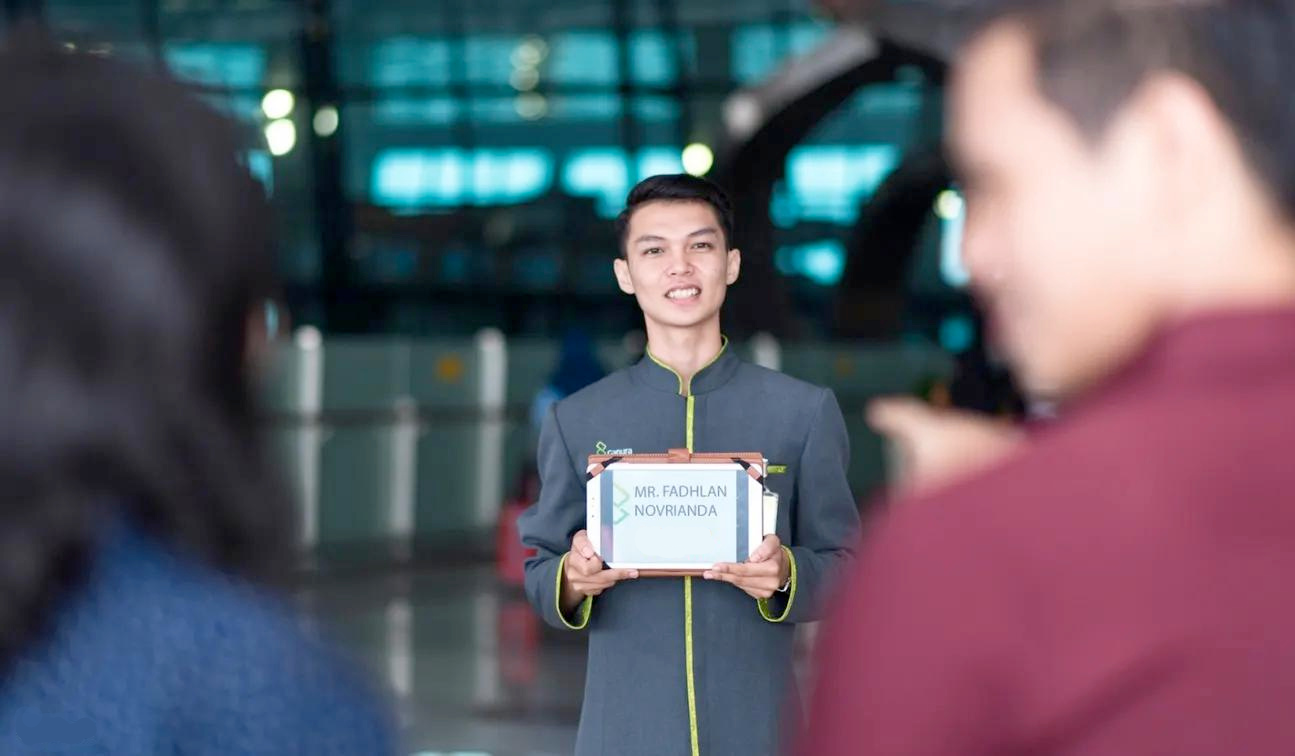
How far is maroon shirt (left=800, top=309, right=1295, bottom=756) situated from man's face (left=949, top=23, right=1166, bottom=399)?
4.7 inches

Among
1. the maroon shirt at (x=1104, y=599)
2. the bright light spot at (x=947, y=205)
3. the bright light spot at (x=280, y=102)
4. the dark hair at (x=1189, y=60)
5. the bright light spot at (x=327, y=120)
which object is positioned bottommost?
the bright light spot at (x=947, y=205)

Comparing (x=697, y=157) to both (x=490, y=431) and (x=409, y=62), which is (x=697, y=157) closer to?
(x=409, y=62)

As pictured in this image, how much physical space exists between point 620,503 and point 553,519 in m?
0.25

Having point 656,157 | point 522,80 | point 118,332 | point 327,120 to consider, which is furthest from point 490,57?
point 118,332

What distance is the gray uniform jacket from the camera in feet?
12.1

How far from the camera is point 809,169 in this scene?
29.3 metres

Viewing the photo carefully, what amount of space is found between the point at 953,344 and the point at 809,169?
16.8 ft

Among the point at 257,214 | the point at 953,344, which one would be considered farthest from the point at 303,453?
the point at 953,344

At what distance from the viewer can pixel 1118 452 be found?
3.54ft

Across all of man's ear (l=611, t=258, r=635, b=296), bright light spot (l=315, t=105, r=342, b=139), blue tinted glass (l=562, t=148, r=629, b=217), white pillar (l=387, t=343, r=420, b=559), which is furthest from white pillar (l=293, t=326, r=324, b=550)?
bright light spot (l=315, t=105, r=342, b=139)

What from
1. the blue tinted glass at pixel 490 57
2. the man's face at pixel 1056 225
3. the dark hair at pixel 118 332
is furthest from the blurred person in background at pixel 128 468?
the blue tinted glass at pixel 490 57

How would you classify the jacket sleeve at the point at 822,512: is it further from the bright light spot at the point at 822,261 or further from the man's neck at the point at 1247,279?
the bright light spot at the point at 822,261

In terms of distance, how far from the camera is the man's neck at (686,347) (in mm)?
3871

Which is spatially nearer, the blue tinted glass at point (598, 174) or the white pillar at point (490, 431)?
the white pillar at point (490, 431)
